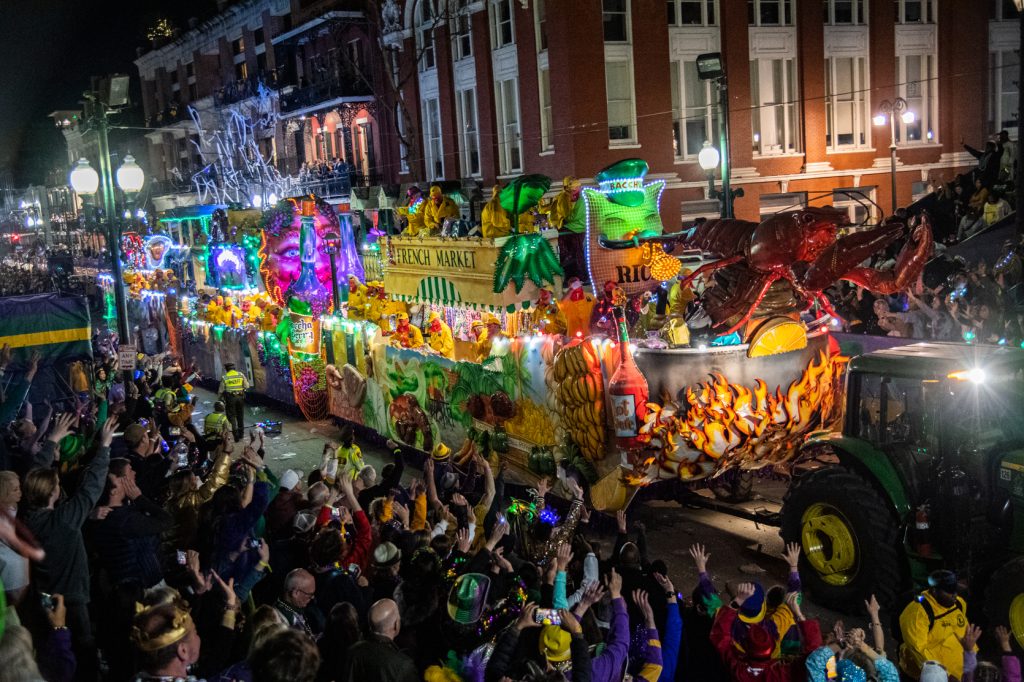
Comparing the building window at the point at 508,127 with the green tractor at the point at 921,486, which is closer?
the green tractor at the point at 921,486

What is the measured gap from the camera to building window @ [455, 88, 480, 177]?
2859 centimetres

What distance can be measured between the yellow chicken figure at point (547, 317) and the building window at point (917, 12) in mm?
20583

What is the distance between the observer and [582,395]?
1127cm

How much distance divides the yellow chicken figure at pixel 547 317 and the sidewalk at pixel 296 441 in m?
4.26

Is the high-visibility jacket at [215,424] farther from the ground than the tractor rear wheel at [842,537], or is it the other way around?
the high-visibility jacket at [215,424]

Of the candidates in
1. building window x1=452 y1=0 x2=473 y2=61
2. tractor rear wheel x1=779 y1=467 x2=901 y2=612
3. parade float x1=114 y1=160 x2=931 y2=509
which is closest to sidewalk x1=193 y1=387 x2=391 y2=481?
parade float x1=114 y1=160 x2=931 y2=509

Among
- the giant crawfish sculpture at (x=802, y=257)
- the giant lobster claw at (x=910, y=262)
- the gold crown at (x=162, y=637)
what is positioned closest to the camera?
the gold crown at (x=162, y=637)

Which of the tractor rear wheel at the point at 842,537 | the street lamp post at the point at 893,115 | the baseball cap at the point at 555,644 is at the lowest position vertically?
the tractor rear wheel at the point at 842,537

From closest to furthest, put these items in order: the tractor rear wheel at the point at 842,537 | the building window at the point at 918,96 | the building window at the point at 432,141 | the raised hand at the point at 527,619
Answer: the raised hand at the point at 527,619 → the tractor rear wheel at the point at 842,537 → the building window at the point at 918,96 → the building window at the point at 432,141

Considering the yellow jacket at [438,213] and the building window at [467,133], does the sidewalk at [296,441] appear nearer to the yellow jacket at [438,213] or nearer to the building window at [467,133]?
the yellow jacket at [438,213]

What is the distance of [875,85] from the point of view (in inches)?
1097

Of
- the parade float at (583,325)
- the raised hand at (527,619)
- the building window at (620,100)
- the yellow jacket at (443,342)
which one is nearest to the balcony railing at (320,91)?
the building window at (620,100)

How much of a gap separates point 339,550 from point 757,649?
106 inches

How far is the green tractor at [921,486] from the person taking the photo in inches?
298
